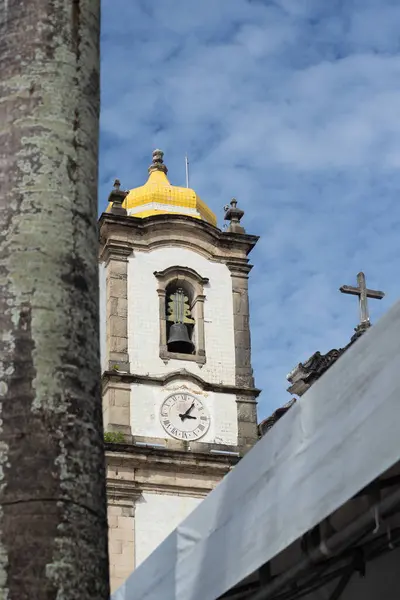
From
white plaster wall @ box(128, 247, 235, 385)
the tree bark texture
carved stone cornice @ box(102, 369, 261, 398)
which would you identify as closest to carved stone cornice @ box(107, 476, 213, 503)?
carved stone cornice @ box(102, 369, 261, 398)

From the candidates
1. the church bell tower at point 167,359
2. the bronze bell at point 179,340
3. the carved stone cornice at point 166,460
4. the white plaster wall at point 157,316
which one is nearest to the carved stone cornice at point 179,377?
the church bell tower at point 167,359

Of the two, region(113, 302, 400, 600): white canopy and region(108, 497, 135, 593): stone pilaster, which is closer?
region(113, 302, 400, 600): white canopy

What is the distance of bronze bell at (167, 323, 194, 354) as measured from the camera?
19.7 m

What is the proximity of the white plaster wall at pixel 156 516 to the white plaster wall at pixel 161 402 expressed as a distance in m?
1.01

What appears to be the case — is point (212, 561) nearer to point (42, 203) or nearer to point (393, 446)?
point (393, 446)

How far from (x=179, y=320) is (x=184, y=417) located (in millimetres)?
1816

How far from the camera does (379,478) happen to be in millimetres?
4414

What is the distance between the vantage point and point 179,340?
1966 centimetres

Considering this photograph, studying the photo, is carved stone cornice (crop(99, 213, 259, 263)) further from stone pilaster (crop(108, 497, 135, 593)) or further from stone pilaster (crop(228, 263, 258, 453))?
stone pilaster (crop(108, 497, 135, 593))

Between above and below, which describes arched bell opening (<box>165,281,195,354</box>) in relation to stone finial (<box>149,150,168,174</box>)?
below

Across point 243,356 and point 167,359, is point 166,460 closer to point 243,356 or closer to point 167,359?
point 167,359

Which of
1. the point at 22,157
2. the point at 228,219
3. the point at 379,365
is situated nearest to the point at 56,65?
the point at 22,157

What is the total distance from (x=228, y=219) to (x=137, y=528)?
6001 millimetres

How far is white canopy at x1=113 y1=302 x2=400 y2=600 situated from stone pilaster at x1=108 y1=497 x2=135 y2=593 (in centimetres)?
1178
